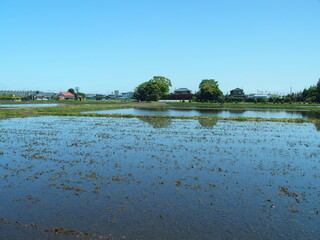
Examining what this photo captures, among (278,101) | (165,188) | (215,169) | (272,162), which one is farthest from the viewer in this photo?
(278,101)

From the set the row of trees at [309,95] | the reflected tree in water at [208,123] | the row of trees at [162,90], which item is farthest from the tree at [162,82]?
the reflected tree in water at [208,123]

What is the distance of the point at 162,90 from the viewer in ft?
361

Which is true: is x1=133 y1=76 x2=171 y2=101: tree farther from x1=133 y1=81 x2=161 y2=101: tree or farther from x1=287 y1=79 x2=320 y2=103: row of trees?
x1=287 y1=79 x2=320 y2=103: row of trees

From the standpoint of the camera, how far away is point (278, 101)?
100m

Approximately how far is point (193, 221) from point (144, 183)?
10.5 ft

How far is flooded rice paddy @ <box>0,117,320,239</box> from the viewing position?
6.80 metres

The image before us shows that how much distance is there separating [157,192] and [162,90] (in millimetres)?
101787

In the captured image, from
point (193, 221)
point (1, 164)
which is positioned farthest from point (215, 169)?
point (1, 164)

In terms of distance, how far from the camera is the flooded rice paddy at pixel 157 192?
6.80 m

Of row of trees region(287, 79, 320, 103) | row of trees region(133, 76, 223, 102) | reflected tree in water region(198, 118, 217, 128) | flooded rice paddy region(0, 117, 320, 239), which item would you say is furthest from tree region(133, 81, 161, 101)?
flooded rice paddy region(0, 117, 320, 239)

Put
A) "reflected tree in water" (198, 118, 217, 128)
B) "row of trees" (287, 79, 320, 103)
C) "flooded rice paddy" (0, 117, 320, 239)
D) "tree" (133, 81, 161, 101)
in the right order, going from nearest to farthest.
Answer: "flooded rice paddy" (0, 117, 320, 239)
"reflected tree in water" (198, 118, 217, 128)
"row of trees" (287, 79, 320, 103)
"tree" (133, 81, 161, 101)

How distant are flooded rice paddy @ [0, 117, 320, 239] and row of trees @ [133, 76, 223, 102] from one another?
74.5 meters

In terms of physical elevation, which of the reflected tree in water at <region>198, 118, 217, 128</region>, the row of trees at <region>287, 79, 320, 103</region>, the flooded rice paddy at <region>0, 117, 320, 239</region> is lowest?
the flooded rice paddy at <region>0, 117, 320, 239</region>

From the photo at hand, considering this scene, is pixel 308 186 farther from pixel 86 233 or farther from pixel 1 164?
pixel 1 164
